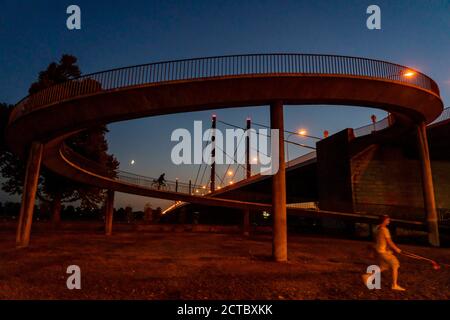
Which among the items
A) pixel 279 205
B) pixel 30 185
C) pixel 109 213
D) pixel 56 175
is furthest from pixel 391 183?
pixel 56 175

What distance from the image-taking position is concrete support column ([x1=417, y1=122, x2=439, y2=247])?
17.1 meters

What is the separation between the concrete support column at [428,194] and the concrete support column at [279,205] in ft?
37.1

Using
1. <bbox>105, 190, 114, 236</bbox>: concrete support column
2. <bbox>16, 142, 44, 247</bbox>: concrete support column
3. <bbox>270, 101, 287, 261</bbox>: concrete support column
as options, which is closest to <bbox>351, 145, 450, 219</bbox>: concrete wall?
<bbox>270, 101, 287, 261</bbox>: concrete support column

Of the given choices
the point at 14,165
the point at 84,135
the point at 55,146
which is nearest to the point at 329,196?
the point at 55,146

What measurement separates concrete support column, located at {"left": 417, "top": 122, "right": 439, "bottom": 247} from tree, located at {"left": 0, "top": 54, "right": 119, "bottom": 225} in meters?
22.0

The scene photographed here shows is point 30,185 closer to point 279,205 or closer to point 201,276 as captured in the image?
point 201,276

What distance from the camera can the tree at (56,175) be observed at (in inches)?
933

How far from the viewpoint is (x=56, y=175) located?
2412 cm

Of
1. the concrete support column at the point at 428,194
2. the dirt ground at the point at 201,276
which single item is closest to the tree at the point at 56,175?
the dirt ground at the point at 201,276

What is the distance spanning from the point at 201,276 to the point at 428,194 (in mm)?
15985

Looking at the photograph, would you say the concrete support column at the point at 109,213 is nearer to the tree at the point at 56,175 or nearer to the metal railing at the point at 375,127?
the tree at the point at 56,175

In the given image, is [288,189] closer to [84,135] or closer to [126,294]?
[84,135]

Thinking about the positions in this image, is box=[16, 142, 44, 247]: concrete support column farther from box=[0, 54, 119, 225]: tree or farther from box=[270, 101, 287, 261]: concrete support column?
box=[270, 101, 287, 261]: concrete support column
